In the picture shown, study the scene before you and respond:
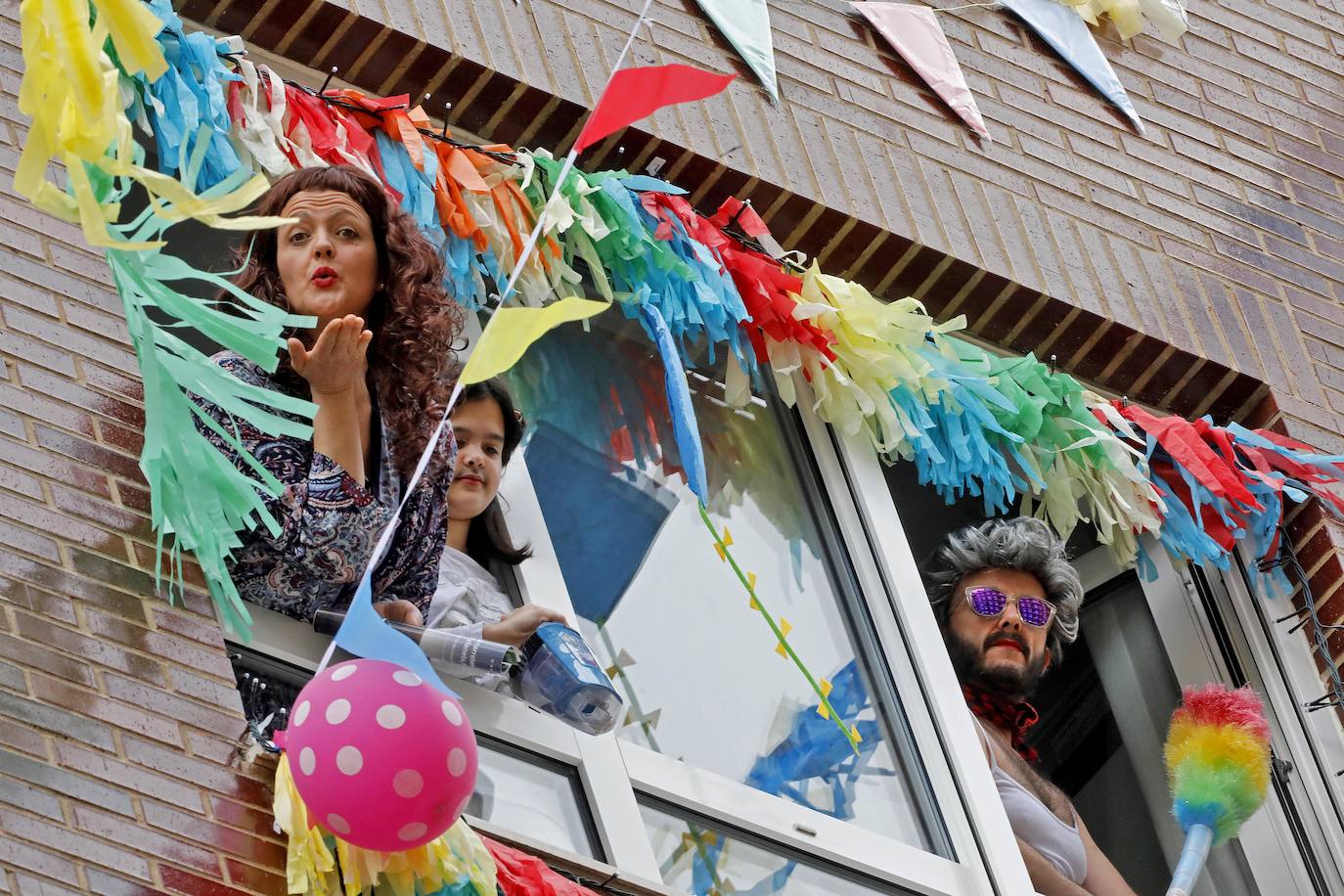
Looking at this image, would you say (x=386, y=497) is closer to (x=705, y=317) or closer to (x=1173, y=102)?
(x=705, y=317)

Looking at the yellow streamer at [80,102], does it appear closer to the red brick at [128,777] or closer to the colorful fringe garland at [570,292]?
the colorful fringe garland at [570,292]

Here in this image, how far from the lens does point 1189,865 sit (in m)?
5.65

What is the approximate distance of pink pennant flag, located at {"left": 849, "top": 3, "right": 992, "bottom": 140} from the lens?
6.34 metres

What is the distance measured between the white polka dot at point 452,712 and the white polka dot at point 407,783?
108 mm

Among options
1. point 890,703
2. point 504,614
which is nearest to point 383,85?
point 504,614

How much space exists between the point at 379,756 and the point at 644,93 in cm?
126

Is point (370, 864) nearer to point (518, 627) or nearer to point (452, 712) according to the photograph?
point (452, 712)

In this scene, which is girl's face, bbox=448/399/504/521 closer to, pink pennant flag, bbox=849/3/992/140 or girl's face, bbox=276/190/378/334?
girl's face, bbox=276/190/378/334

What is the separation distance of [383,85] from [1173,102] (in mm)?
2409

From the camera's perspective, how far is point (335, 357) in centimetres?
420

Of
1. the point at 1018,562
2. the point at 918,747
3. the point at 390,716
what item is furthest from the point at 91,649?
the point at 1018,562

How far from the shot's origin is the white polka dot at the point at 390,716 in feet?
11.4

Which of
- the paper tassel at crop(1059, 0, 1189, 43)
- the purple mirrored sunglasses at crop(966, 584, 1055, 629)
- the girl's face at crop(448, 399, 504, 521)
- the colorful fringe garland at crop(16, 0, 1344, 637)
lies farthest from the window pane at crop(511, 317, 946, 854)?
the paper tassel at crop(1059, 0, 1189, 43)

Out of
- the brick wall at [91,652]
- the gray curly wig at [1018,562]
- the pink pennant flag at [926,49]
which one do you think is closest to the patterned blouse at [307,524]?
the brick wall at [91,652]
